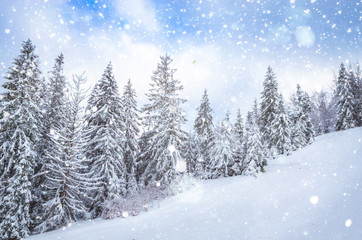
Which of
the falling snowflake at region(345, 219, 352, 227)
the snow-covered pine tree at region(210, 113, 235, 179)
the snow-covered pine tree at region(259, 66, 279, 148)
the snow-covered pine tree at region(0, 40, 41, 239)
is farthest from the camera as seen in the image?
the snow-covered pine tree at region(259, 66, 279, 148)

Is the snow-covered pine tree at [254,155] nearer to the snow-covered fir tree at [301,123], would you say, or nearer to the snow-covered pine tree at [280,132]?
the snow-covered pine tree at [280,132]

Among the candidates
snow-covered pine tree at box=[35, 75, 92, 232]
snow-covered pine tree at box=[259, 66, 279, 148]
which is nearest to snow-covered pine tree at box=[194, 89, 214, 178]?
snow-covered pine tree at box=[259, 66, 279, 148]

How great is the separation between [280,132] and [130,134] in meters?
19.8

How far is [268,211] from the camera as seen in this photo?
9.56 metres

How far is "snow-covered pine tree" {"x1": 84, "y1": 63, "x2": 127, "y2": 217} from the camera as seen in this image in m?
17.7

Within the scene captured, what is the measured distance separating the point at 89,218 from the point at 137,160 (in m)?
8.51

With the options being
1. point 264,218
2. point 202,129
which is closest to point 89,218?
point 264,218

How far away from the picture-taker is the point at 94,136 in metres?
19.4

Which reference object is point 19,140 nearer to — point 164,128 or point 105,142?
point 105,142

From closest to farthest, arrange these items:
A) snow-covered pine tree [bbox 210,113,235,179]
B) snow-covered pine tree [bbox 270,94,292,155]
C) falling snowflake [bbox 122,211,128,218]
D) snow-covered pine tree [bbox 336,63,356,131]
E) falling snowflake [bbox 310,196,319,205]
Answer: falling snowflake [bbox 310,196,319,205]
falling snowflake [bbox 122,211,128,218]
snow-covered pine tree [bbox 210,113,235,179]
snow-covered pine tree [bbox 270,94,292,155]
snow-covered pine tree [bbox 336,63,356,131]

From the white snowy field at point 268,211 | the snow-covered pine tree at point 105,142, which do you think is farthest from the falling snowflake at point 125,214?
the snow-covered pine tree at point 105,142

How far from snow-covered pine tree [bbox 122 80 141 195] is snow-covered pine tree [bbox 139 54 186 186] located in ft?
3.86

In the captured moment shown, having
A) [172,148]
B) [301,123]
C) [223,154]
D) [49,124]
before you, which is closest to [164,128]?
[172,148]

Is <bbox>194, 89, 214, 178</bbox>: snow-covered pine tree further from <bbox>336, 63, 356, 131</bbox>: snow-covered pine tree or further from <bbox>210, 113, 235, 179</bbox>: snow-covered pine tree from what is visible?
<bbox>336, 63, 356, 131</bbox>: snow-covered pine tree
